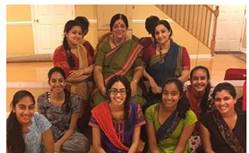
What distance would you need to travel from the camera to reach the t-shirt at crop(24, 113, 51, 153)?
1293 mm

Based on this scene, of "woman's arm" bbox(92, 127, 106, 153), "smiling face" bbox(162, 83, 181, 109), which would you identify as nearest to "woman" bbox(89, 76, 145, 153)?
"woman's arm" bbox(92, 127, 106, 153)

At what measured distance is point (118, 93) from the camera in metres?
1.32

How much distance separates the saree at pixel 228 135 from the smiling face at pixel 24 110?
75 cm

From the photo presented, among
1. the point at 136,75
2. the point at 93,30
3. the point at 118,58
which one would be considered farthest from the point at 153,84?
the point at 93,30

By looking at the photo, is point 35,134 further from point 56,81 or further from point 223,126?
point 223,126

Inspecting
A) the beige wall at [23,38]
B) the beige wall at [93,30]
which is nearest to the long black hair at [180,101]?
the beige wall at [93,30]

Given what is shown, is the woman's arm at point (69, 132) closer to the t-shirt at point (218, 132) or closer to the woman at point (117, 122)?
the woman at point (117, 122)

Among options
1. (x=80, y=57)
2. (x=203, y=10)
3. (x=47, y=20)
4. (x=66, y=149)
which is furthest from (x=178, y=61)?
(x=47, y=20)

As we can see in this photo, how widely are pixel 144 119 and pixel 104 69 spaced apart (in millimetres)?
433

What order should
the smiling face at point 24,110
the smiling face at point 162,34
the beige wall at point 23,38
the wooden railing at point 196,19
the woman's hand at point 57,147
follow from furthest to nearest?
the beige wall at point 23,38 < the wooden railing at point 196,19 < the smiling face at point 162,34 < the woman's hand at point 57,147 < the smiling face at point 24,110

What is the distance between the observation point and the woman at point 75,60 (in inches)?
64.7

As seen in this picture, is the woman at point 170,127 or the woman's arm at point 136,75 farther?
the woman's arm at point 136,75

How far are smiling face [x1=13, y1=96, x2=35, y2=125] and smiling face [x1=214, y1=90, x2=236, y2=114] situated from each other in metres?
0.73

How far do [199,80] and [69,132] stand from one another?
0.67 metres
